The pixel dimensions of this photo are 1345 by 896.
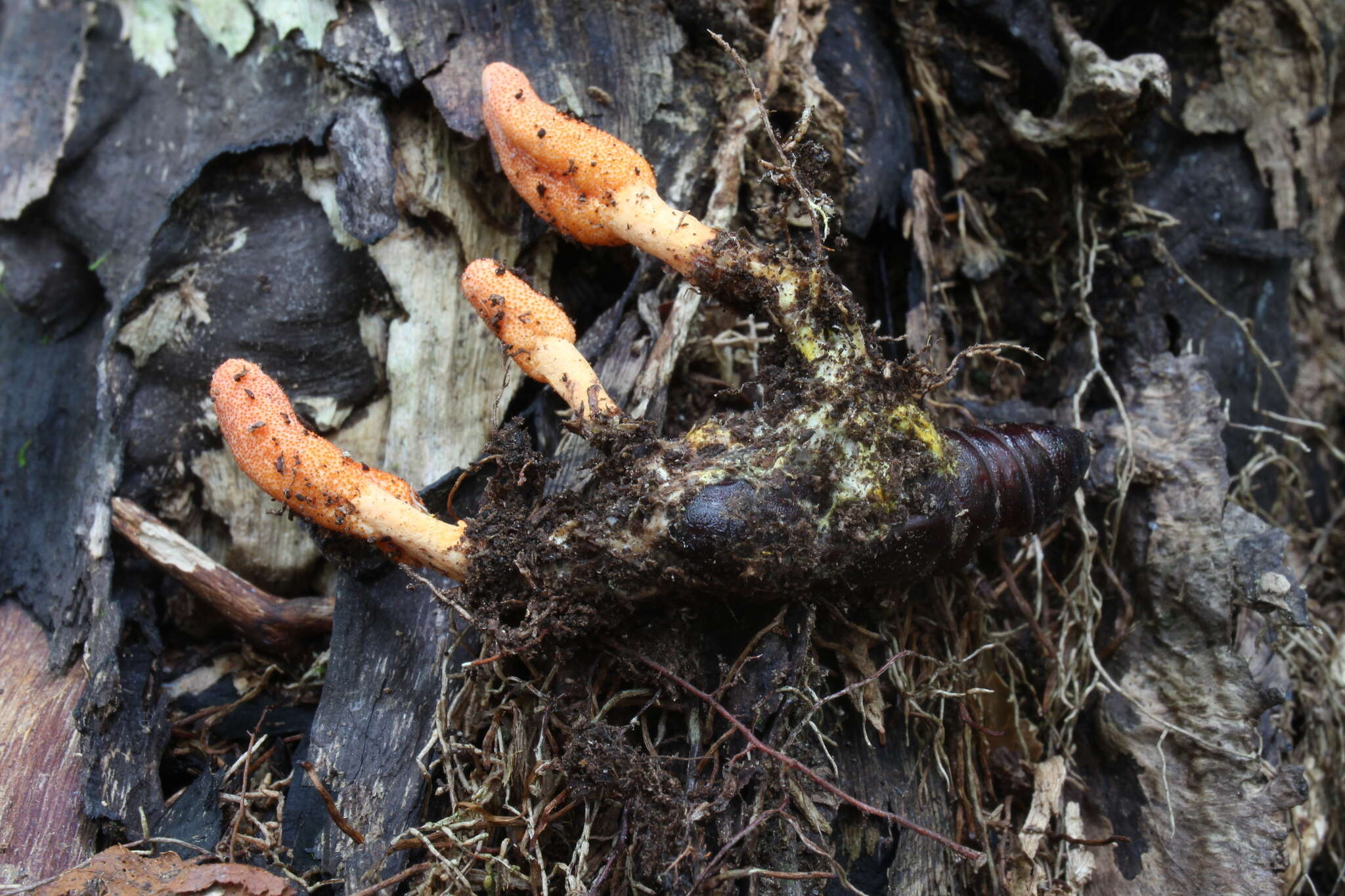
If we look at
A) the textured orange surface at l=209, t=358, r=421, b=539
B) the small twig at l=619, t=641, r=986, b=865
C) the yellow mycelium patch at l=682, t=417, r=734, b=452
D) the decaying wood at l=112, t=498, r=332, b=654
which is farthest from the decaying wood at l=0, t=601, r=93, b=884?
the yellow mycelium patch at l=682, t=417, r=734, b=452

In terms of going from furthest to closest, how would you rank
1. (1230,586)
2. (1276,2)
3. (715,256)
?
(1276,2) → (1230,586) → (715,256)

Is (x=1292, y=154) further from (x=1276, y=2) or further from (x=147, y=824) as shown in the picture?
(x=147, y=824)

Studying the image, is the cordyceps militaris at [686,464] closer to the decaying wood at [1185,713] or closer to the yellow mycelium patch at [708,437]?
the yellow mycelium patch at [708,437]

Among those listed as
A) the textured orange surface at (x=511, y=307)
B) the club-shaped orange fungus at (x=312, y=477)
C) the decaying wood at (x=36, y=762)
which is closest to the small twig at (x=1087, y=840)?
the club-shaped orange fungus at (x=312, y=477)

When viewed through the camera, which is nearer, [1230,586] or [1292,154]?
[1230,586]

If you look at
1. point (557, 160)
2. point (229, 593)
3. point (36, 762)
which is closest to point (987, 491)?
point (557, 160)

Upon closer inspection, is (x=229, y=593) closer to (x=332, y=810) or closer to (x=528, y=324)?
(x=332, y=810)

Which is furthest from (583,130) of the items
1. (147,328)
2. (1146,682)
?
(1146,682)
